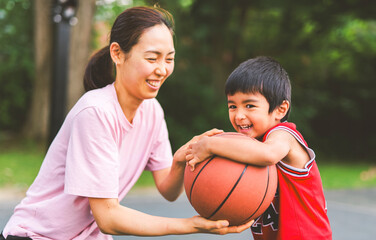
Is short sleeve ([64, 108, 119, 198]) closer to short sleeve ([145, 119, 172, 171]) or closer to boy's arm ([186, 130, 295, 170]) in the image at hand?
boy's arm ([186, 130, 295, 170])

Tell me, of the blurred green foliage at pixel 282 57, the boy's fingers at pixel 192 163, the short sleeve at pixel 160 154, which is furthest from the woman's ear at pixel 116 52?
the blurred green foliage at pixel 282 57

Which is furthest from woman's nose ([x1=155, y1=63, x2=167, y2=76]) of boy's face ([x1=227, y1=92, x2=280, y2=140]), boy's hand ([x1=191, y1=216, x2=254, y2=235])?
boy's hand ([x1=191, y1=216, x2=254, y2=235])

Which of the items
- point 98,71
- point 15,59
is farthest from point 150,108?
point 15,59

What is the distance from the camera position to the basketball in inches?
87.4

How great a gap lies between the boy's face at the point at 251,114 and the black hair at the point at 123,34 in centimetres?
60

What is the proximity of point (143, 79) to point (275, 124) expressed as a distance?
33.2 inches

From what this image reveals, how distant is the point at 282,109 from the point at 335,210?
6157 mm

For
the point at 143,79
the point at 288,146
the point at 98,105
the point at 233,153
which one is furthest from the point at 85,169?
the point at 288,146

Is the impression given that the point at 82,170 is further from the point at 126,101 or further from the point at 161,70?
the point at 161,70

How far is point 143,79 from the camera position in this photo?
8.10ft

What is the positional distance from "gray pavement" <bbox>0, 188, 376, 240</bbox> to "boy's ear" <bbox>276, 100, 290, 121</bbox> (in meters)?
3.87

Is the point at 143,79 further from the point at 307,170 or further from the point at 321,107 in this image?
the point at 321,107

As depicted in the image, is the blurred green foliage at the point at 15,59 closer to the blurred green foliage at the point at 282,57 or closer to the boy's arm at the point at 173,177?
the blurred green foliage at the point at 282,57

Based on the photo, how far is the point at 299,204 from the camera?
2402 millimetres
